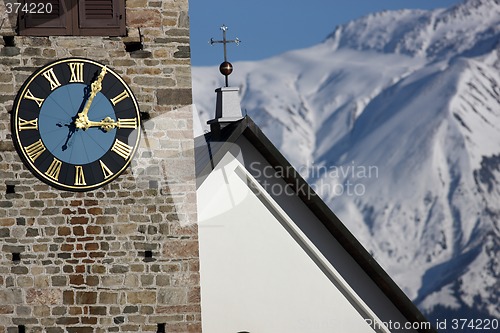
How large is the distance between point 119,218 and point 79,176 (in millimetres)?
897

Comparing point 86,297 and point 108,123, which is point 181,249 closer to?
point 86,297

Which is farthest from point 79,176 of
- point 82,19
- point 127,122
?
point 82,19

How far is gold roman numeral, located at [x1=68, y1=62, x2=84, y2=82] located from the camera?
22359mm

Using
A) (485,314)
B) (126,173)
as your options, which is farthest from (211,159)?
(485,314)

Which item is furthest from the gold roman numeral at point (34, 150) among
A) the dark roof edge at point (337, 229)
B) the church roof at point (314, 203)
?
the dark roof edge at point (337, 229)

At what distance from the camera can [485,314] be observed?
6476 inches

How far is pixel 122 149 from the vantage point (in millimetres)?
22406

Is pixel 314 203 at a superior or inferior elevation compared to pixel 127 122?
superior

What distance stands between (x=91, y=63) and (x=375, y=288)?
7.55 metres

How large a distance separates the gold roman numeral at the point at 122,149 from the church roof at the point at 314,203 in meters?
3.67

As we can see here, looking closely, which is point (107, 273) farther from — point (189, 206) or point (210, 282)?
point (210, 282)

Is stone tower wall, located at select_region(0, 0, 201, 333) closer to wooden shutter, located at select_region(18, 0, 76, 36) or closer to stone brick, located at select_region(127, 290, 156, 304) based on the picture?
stone brick, located at select_region(127, 290, 156, 304)

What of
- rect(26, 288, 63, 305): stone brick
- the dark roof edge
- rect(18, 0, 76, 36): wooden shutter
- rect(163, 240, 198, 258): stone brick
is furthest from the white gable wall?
rect(18, 0, 76, 36): wooden shutter

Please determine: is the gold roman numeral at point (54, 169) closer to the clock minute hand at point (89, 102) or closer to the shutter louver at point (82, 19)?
the clock minute hand at point (89, 102)
